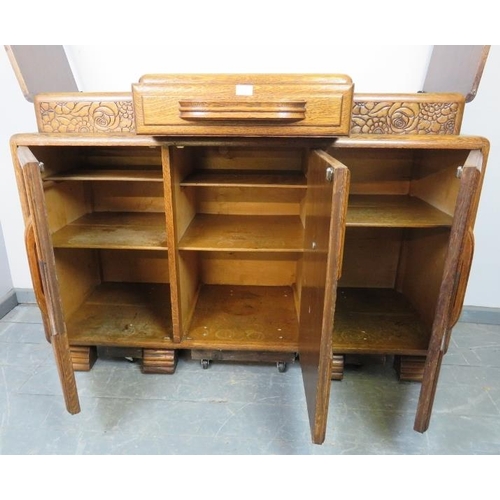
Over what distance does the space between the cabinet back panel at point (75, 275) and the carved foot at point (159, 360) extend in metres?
0.39

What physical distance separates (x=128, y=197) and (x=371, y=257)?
1.20 meters

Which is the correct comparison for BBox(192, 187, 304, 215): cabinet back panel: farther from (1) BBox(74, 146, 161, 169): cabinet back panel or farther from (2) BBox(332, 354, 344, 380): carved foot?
(2) BBox(332, 354, 344, 380): carved foot

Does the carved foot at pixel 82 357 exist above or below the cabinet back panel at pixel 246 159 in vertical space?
below

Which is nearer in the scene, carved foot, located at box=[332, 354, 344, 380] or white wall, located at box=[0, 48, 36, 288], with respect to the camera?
carved foot, located at box=[332, 354, 344, 380]

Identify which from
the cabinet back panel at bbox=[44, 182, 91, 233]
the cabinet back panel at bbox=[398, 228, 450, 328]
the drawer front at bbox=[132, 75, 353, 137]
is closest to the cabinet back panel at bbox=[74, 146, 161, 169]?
the cabinet back panel at bbox=[44, 182, 91, 233]

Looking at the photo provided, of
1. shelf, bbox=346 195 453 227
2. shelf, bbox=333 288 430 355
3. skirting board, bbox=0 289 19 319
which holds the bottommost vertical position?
skirting board, bbox=0 289 19 319

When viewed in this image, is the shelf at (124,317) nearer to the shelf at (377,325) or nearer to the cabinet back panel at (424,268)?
the shelf at (377,325)

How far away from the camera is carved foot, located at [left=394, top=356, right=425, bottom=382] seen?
4.53 feet

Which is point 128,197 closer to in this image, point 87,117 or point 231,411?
point 87,117

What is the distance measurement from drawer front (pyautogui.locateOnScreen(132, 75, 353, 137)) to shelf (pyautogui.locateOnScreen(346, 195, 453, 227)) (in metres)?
0.37

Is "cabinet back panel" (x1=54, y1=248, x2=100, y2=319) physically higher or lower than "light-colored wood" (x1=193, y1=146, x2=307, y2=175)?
lower

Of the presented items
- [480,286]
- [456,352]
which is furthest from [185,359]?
[480,286]

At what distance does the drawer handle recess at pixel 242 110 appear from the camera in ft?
3.14

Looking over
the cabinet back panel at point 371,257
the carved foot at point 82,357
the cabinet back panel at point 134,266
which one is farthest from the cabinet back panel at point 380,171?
the carved foot at point 82,357
